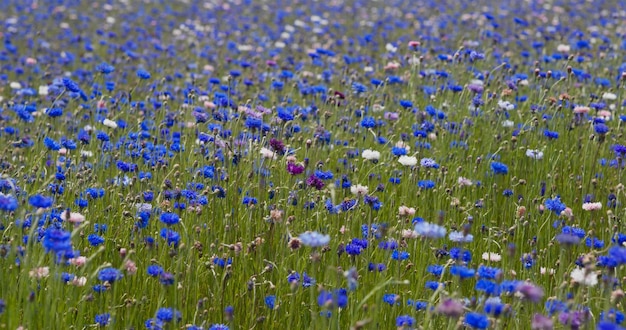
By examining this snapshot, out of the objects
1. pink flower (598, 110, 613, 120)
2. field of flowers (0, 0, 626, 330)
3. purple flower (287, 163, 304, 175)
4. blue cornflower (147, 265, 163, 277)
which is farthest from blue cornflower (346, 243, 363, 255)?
pink flower (598, 110, 613, 120)

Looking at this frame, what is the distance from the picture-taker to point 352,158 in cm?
459

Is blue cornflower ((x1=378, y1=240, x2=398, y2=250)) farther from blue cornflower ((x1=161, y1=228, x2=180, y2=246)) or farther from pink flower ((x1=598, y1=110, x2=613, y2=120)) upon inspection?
pink flower ((x1=598, y1=110, x2=613, y2=120))

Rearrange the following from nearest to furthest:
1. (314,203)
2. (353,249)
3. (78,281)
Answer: (78,281)
(353,249)
(314,203)

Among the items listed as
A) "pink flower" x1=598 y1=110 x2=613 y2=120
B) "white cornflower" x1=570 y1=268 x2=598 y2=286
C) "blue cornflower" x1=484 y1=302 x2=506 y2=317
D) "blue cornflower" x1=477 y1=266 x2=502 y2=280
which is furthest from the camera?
"pink flower" x1=598 y1=110 x2=613 y2=120

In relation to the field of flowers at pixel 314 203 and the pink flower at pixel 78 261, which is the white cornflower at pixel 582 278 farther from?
the pink flower at pixel 78 261

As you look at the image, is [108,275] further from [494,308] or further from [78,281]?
[494,308]

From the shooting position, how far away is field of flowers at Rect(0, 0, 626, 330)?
8.95 ft

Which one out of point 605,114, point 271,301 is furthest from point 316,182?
point 605,114

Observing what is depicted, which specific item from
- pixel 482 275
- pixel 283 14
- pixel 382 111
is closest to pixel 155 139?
pixel 382 111

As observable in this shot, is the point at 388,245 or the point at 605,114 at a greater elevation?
the point at 388,245

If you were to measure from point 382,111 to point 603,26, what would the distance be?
562 centimetres

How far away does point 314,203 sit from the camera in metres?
3.70

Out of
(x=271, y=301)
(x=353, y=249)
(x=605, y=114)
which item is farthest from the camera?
(x=605, y=114)

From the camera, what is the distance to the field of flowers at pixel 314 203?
8.95ft
